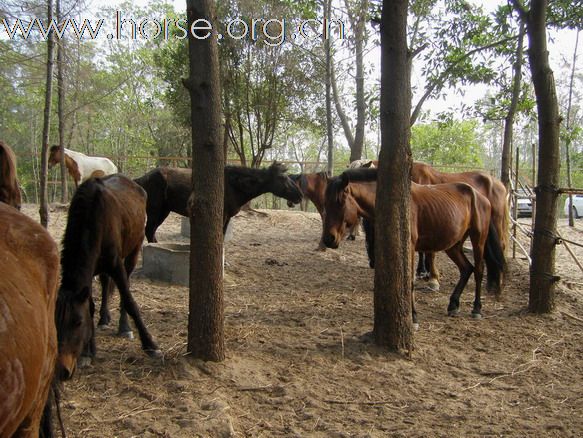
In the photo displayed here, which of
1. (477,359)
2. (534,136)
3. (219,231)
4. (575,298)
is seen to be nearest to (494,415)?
(477,359)

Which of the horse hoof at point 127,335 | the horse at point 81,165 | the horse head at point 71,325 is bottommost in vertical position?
the horse hoof at point 127,335

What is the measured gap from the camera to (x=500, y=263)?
6430mm

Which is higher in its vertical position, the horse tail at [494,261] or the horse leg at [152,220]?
the horse leg at [152,220]

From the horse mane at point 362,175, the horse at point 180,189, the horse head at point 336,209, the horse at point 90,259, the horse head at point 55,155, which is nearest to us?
the horse at point 90,259

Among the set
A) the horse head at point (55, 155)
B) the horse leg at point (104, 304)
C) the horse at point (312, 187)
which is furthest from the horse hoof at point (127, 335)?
the horse head at point (55, 155)

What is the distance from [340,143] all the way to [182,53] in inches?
1295

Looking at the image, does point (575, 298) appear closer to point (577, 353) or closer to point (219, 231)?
point (577, 353)

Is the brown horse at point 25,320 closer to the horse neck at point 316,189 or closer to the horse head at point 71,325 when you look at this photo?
the horse head at point 71,325

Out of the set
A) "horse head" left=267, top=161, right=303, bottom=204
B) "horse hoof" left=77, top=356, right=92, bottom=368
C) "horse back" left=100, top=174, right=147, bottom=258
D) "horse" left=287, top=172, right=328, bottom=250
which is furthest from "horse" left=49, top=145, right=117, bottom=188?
"horse hoof" left=77, top=356, right=92, bottom=368

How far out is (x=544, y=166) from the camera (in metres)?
5.94

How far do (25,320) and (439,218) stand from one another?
16.4 feet

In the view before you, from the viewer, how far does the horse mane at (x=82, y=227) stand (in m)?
3.77

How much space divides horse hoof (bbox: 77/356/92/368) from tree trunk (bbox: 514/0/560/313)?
505 centimetres

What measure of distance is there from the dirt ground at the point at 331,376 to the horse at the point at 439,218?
21.5 inches
